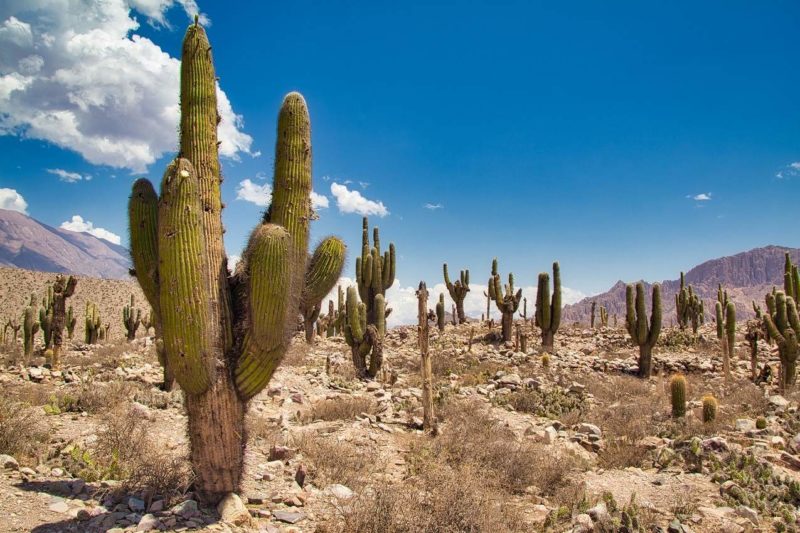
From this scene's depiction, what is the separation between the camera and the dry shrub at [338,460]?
262 inches

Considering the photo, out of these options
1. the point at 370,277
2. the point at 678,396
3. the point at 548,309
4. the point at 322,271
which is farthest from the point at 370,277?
the point at 322,271

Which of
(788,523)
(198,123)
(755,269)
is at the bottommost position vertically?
(788,523)

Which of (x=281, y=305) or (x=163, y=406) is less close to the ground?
(x=281, y=305)

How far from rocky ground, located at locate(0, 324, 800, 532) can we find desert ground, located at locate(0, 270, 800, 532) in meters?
0.03

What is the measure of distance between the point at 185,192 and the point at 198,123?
Answer: 1.02m

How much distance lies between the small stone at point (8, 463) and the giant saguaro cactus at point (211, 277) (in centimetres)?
215

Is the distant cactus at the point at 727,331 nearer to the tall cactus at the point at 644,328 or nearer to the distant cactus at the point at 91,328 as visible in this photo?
the tall cactus at the point at 644,328

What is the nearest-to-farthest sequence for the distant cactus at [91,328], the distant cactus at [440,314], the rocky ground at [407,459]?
the rocky ground at [407,459] < the distant cactus at [91,328] < the distant cactus at [440,314]

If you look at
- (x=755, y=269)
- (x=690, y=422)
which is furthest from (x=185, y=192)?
(x=755, y=269)

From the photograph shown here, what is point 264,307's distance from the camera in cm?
526

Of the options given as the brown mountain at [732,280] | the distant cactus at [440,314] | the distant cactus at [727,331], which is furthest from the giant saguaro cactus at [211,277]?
the brown mountain at [732,280]

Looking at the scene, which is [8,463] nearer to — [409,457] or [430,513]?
[430,513]

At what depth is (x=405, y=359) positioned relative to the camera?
19.8 metres

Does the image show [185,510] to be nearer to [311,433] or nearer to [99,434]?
[99,434]
